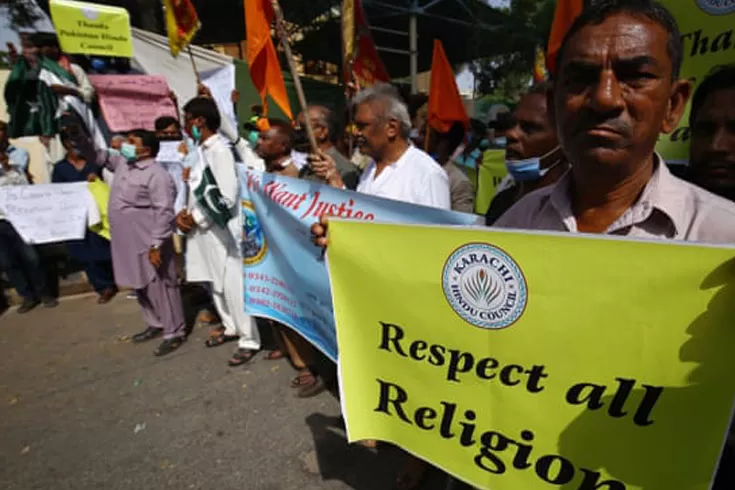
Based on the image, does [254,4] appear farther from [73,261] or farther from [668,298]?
[73,261]

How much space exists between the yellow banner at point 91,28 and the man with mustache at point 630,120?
18.1 ft

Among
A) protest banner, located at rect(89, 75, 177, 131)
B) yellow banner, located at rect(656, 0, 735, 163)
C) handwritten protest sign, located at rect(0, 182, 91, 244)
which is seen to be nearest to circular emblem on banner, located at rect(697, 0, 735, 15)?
yellow banner, located at rect(656, 0, 735, 163)

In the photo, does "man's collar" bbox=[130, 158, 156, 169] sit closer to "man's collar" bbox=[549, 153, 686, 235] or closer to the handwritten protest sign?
the handwritten protest sign

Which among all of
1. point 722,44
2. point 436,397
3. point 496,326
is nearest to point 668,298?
point 496,326

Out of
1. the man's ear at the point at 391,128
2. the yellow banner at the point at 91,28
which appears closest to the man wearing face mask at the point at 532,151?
the man's ear at the point at 391,128

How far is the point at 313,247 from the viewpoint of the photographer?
233 cm

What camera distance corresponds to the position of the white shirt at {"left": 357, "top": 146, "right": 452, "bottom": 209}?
2318 millimetres

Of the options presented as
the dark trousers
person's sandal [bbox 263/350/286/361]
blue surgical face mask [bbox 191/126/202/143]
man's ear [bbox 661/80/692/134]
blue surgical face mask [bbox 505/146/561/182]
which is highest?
man's ear [bbox 661/80/692/134]

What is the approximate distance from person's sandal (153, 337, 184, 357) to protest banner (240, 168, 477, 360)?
1.39m

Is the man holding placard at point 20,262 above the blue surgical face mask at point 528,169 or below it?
below

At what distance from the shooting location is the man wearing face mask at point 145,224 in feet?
11.7

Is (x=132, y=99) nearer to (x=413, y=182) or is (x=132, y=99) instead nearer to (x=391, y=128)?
(x=391, y=128)

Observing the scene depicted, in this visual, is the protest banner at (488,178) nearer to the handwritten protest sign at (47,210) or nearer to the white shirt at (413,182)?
the white shirt at (413,182)

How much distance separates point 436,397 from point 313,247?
4.06ft
